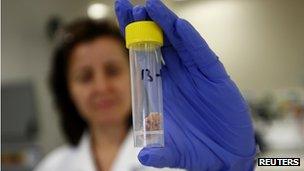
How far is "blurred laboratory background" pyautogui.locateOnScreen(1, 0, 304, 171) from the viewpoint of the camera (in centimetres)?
125

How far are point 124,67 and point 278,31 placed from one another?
1.71 ft

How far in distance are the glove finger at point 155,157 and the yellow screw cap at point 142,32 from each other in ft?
0.70

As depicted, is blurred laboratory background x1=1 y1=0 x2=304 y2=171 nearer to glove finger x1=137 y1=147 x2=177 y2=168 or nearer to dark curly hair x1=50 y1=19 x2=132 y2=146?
dark curly hair x1=50 y1=19 x2=132 y2=146

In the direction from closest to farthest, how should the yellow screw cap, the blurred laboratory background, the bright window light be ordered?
the yellow screw cap, the blurred laboratory background, the bright window light

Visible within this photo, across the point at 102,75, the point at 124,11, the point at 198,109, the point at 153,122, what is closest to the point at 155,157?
the point at 153,122

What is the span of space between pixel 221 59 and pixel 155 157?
562 mm

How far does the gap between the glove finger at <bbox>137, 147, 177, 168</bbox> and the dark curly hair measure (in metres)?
0.64

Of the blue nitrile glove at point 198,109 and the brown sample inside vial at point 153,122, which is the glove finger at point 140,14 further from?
the brown sample inside vial at point 153,122

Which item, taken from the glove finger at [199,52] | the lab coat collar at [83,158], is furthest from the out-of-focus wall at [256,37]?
the lab coat collar at [83,158]

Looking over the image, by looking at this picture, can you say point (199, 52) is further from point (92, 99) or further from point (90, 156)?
point (90, 156)

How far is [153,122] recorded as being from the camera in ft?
2.69

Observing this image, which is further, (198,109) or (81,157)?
(81,157)

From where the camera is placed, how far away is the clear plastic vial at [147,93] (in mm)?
816

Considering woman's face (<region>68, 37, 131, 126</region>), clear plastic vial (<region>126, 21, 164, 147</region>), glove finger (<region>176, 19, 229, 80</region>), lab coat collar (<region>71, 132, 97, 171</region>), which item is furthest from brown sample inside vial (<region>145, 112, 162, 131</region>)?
lab coat collar (<region>71, 132, 97, 171</region>)
